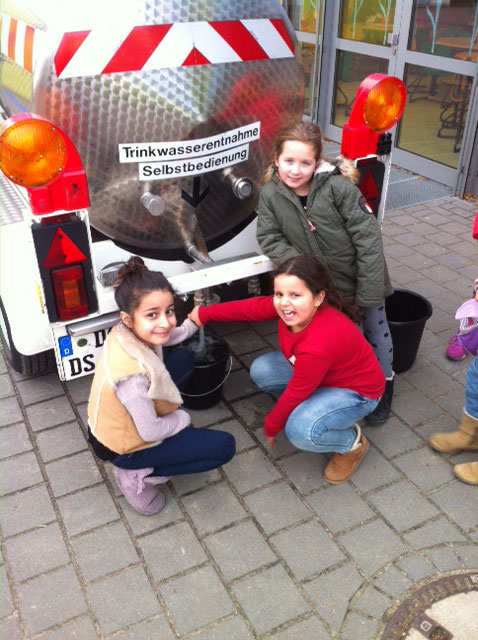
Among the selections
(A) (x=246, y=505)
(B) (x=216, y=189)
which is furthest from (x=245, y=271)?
(A) (x=246, y=505)

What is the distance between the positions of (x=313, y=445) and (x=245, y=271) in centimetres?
87

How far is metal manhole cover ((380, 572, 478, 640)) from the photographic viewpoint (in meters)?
2.10

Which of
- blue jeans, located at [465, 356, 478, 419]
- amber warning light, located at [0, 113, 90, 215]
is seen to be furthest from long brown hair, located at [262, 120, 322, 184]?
blue jeans, located at [465, 356, 478, 419]

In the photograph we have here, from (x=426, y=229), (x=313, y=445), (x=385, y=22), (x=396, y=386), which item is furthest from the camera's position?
(x=385, y=22)

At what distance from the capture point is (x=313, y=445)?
262 cm

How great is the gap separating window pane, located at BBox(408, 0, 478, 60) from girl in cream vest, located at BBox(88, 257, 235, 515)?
4.54 metres

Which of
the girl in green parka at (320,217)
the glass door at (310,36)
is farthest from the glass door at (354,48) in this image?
the girl in green parka at (320,217)

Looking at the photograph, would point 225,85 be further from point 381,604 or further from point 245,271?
point 381,604

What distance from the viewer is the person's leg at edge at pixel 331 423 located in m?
2.57

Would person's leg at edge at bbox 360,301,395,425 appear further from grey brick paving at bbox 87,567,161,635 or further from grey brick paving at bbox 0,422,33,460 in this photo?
grey brick paving at bbox 0,422,33,460

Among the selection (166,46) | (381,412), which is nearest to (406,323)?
(381,412)

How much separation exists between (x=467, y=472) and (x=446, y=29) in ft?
15.0

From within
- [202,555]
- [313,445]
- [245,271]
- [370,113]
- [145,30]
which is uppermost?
[145,30]

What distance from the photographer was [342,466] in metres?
2.73
